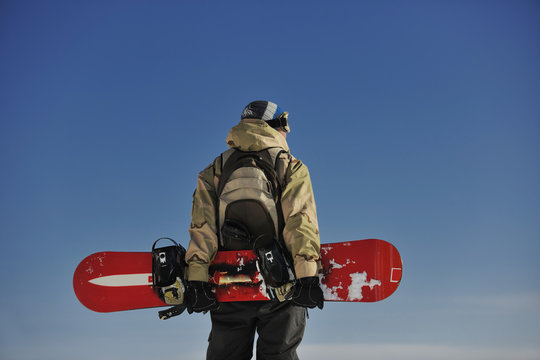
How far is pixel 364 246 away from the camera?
15.2 ft

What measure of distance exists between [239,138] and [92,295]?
2.42 meters

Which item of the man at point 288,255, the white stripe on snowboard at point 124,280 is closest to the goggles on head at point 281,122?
the man at point 288,255

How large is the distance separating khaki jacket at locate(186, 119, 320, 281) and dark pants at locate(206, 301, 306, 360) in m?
0.41

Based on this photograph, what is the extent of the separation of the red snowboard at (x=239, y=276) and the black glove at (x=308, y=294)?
0.34m

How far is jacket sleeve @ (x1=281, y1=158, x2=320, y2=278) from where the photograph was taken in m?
3.93

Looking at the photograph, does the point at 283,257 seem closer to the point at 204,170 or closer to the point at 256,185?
the point at 256,185

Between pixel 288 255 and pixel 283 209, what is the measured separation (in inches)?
16.2

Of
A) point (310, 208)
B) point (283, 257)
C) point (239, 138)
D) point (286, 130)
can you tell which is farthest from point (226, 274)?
point (286, 130)

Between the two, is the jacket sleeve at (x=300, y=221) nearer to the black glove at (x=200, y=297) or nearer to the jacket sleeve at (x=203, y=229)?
the jacket sleeve at (x=203, y=229)

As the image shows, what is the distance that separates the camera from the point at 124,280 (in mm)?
4984

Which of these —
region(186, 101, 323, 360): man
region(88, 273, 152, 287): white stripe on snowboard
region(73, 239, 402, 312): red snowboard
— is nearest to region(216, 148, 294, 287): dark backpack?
region(186, 101, 323, 360): man

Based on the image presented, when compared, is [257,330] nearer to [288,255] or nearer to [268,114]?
[288,255]

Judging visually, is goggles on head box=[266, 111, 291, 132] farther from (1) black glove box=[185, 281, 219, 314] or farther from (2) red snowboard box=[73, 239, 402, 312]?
(1) black glove box=[185, 281, 219, 314]

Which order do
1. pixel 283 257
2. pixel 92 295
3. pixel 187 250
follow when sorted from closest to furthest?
pixel 283 257, pixel 187 250, pixel 92 295
